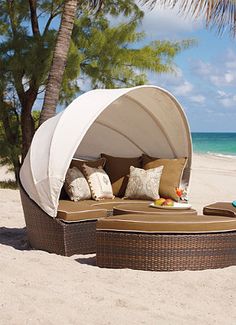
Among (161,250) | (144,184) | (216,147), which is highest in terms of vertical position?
(144,184)

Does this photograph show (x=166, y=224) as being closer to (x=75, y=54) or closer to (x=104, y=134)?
(x=104, y=134)

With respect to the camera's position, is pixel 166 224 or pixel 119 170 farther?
pixel 119 170

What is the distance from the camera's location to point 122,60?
12773 millimetres

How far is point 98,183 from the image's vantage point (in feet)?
26.5

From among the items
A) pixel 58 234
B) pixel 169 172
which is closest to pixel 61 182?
pixel 58 234

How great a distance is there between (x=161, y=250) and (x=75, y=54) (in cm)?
745

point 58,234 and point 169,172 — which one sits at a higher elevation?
point 169,172

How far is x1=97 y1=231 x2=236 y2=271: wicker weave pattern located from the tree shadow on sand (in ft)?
5.16

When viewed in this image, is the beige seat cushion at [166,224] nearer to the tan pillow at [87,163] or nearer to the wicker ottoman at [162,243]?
the wicker ottoman at [162,243]

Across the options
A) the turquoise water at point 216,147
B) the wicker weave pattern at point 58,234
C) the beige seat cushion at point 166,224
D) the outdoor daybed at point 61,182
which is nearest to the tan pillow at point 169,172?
the outdoor daybed at point 61,182

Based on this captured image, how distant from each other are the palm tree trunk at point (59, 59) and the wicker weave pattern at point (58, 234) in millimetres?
3506

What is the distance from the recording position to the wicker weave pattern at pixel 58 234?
6.32 meters

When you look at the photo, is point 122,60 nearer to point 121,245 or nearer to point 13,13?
point 13,13

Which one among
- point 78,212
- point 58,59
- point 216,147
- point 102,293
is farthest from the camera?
point 216,147
